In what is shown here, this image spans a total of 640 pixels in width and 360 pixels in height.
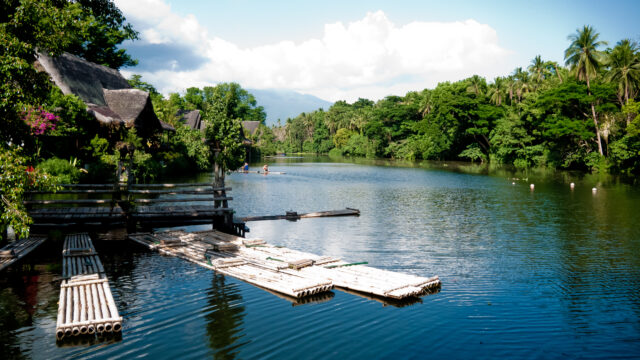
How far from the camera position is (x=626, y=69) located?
54.3 meters

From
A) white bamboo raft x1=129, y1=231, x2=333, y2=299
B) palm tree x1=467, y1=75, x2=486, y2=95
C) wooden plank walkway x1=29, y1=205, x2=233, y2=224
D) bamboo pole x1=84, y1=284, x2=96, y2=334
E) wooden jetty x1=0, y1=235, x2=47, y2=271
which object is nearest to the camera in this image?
bamboo pole x1=84, y1=284, x2=96, y2=334

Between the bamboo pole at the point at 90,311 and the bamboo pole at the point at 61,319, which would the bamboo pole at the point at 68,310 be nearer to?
the bamboo pole at the point at 61,319

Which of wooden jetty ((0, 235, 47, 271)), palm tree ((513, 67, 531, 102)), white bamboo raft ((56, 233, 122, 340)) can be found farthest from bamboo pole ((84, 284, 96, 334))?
palm tree ((513, 67, 531, 102))

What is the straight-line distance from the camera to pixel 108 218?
696 inches

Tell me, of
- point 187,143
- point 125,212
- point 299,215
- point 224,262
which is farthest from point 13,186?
point 187,143

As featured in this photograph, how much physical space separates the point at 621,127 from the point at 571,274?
50007 mm

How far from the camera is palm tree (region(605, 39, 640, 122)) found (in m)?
54.3

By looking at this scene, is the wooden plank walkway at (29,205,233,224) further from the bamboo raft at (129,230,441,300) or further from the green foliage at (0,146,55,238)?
the green foliage at (0,146,55,238)

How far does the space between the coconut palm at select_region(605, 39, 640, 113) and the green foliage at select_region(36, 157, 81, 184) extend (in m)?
58.5

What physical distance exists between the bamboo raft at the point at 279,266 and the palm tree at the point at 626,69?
5513cm

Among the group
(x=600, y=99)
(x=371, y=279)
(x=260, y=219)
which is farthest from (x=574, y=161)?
(x=371, y=279)

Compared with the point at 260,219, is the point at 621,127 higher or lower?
higher

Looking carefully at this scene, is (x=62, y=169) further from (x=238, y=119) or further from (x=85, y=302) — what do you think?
(x=85, y=302)

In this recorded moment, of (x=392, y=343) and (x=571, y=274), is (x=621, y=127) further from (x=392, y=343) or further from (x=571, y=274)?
(x=392, y=343)
